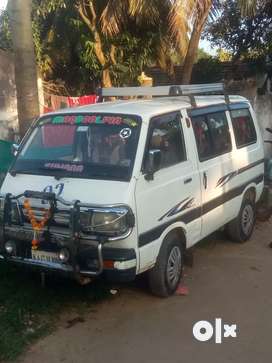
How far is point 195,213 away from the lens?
5.77 metres

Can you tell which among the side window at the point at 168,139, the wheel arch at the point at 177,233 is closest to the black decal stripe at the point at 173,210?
the wheel arch at the point at 177,233

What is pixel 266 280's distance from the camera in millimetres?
6008

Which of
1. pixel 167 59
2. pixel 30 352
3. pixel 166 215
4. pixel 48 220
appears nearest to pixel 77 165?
pixel 48 220

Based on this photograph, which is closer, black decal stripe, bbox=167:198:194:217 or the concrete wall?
black decal stripe, bbox=167:198:194:217

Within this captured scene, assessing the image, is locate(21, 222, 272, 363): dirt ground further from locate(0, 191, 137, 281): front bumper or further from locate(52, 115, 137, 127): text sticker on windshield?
locate(52, 115, 137, 127): text sticker on windshield

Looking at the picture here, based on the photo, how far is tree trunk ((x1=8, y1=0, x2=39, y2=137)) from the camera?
22.8ft

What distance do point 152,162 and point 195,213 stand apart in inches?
42.0

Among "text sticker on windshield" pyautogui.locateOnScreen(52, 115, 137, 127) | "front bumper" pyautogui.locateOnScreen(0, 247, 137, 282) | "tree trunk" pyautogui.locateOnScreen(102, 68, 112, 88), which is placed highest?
"tree trunk" pyautogui.locateOnScreen(102, 68, 112, 88)

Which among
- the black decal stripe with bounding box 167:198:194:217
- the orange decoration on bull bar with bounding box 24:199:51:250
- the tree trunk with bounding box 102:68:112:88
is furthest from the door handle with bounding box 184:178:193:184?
the tree trunk with bounding box 102:68:112:88

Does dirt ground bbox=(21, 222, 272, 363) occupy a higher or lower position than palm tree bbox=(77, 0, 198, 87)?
lower

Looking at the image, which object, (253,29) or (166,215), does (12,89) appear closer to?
(166,215)

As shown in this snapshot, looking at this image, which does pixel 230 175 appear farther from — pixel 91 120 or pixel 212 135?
pixel 91 120

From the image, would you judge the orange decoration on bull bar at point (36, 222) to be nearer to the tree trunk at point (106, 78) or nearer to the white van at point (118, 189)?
the white van at point (118, 189)

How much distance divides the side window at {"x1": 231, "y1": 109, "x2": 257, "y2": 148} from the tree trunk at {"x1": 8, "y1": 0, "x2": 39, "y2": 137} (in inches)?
105
